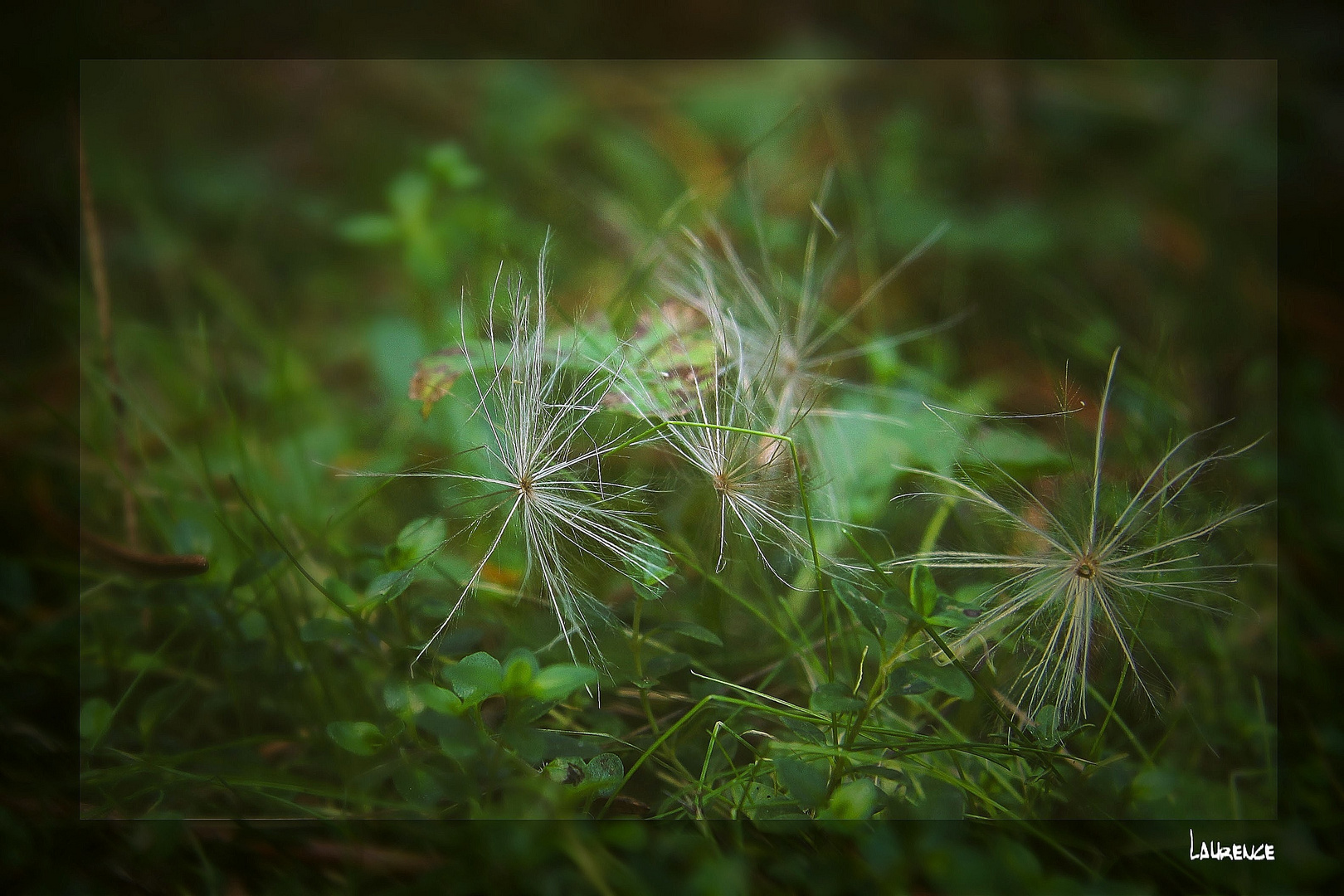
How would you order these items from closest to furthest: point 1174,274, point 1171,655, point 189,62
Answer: point 1171,655 < point 1174,274 < point 189,62

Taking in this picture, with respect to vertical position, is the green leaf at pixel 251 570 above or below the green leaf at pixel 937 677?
above

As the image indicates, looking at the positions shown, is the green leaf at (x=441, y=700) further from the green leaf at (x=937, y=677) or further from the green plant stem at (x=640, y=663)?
the green leaf at (x=937, y=677)

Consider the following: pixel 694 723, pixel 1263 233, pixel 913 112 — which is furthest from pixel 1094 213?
pixel 694 723

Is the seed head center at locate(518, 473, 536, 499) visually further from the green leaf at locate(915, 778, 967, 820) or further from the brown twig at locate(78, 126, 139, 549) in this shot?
the brown twig at locate(78, 126, 139, 549)

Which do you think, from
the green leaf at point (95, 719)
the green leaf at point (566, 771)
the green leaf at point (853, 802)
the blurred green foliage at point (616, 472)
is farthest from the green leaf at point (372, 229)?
the green leaf at point (853, 802)

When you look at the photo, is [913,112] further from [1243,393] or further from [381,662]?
[381,662]

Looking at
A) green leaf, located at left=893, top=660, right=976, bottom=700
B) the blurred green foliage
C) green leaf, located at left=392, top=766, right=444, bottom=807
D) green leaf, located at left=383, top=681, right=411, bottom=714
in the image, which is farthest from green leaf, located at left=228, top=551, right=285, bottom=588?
green leaf, located at left=893, top=660, right=976, bottom=700

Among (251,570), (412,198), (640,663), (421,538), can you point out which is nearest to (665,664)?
(640,663)
